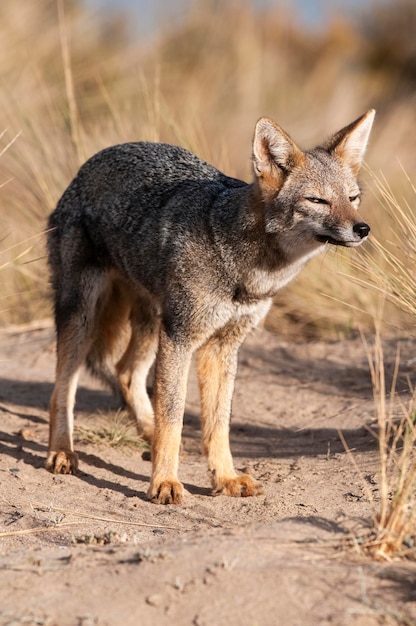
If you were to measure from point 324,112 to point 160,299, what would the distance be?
12.0 meters

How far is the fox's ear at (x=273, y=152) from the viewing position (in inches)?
186

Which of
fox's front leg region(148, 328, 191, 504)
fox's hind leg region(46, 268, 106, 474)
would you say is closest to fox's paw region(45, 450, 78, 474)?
fox's hind leg region(46, 268, 106, 474)

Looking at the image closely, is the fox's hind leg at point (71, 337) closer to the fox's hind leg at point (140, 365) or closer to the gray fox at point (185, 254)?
the gray fox at point (185, 254)

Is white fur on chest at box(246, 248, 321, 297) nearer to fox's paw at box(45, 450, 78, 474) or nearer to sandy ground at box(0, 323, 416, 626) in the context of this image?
sandy ground at box(0, 323, 416, 626)

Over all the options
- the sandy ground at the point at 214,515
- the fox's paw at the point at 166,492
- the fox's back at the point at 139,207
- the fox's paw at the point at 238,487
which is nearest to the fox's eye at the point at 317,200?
the fox's back at the point at 139,207

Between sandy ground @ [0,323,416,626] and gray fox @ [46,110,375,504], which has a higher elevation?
gray fox @ [46,110,375,504]

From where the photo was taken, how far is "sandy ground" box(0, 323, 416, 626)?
3035 mm

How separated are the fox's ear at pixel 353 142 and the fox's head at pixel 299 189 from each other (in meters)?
0.08

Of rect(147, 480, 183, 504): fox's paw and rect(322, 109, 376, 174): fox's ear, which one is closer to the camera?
rect(147, 480, 183, 504): fox's paw

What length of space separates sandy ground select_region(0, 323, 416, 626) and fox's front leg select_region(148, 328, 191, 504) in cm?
20

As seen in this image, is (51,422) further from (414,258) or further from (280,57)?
(280,57)

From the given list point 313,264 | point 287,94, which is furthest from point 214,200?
point 287,94

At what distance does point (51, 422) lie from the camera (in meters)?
5.64

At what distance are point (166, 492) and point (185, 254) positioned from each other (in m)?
1.28
